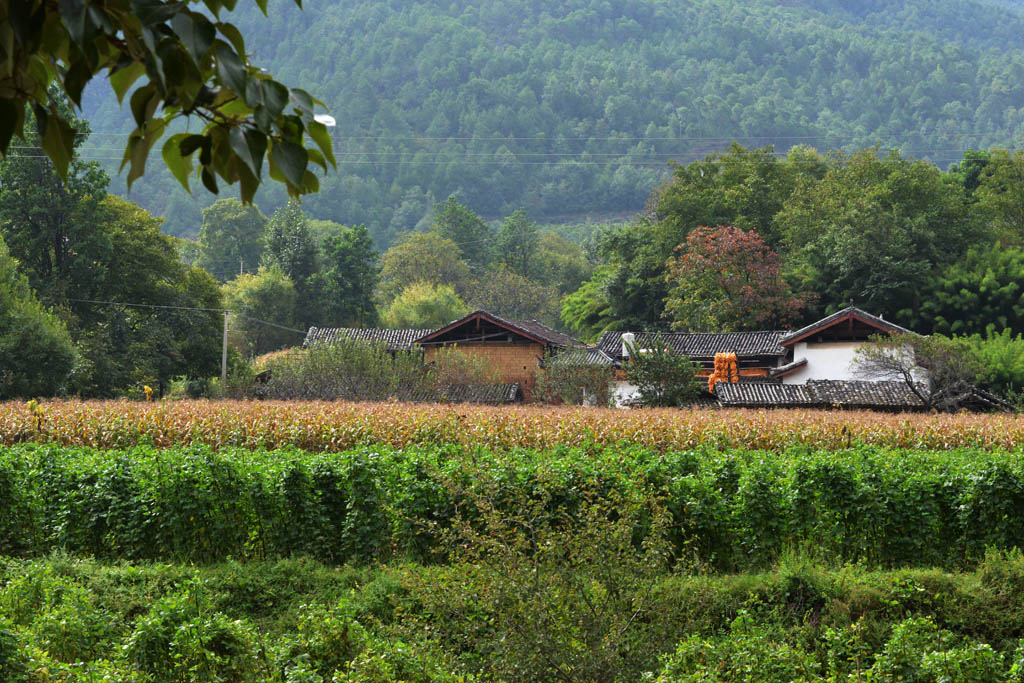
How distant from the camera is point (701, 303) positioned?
48062 mm

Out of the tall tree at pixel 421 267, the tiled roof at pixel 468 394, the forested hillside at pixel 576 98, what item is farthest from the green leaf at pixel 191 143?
the forested hillside at pixel 576 98

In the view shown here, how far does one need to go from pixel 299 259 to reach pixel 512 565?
6330cm

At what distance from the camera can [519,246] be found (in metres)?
84.6

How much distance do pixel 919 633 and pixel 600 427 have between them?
1121 cm

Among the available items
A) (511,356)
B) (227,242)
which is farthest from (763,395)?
(227,242)

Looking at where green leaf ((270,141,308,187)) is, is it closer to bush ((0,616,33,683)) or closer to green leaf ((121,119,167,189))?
green leaf ((121,119,167,189))

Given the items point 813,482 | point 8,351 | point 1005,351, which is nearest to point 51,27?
point 813,482

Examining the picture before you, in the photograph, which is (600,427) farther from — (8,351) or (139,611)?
(8,351)

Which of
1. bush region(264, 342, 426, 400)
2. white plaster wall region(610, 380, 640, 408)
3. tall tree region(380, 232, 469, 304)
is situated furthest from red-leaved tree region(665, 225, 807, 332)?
tall tree region(380, 232, 469, 304)

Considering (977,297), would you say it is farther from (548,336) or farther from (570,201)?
(570,201)

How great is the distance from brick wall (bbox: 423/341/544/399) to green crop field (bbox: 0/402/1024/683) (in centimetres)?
3020

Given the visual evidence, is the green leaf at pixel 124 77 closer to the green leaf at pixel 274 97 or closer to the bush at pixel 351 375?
the green leaf at pixel 274 97

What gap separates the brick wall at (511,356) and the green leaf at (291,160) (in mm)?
40889

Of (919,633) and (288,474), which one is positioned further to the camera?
(288,474)
